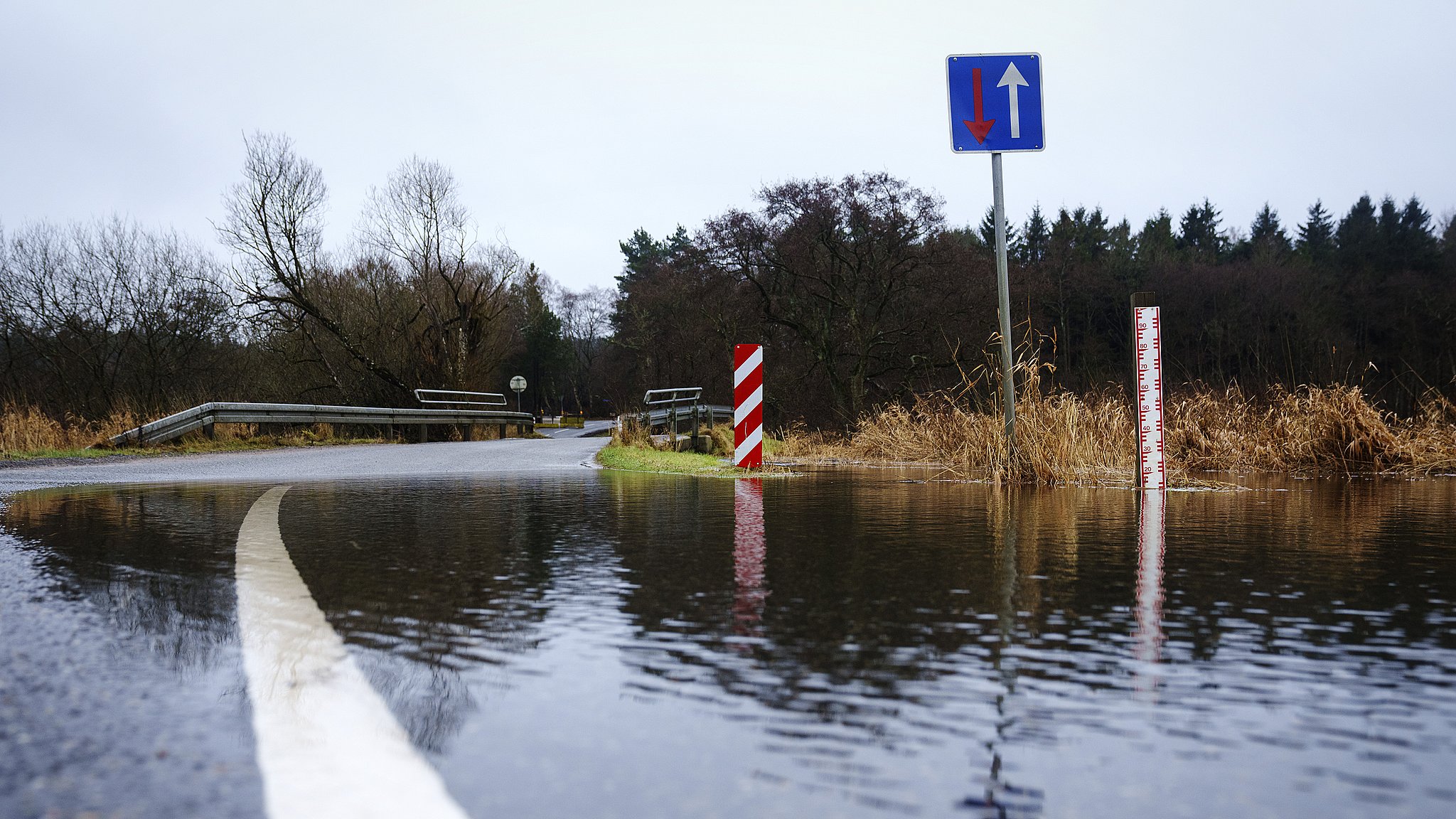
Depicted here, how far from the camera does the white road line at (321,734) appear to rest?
1532 millimetres

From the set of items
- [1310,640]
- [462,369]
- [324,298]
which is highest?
[324,298]

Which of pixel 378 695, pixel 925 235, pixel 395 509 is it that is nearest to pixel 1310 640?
pixel 378 695

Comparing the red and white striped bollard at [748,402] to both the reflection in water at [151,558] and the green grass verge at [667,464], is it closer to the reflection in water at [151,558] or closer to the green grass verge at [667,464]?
the green grass verge at [667,464]

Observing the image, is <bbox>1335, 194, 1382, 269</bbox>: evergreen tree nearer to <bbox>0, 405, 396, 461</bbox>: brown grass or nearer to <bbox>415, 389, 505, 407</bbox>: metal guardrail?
<bbox>415, 389, 505, 407</bbox>: metal guardrail

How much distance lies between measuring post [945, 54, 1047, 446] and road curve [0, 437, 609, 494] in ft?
17.9

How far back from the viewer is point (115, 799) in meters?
1.54

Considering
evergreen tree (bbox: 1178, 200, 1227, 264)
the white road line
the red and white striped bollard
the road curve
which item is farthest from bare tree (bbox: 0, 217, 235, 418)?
evergreen tree (bbox: 1178, 200, 1227, 264)

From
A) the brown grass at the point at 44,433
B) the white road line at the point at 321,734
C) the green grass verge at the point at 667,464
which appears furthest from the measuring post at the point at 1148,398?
the brown grass at the point at 44,433

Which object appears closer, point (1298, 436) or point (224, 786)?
point (224, 786)

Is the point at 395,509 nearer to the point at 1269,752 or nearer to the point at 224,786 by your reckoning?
the point at 224,786

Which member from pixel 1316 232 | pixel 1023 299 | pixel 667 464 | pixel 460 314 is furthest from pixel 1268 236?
pixel 667 464

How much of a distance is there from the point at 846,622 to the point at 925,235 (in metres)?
32.6

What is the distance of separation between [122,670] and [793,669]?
148 cm

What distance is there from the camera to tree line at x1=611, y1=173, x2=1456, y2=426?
110 ft
